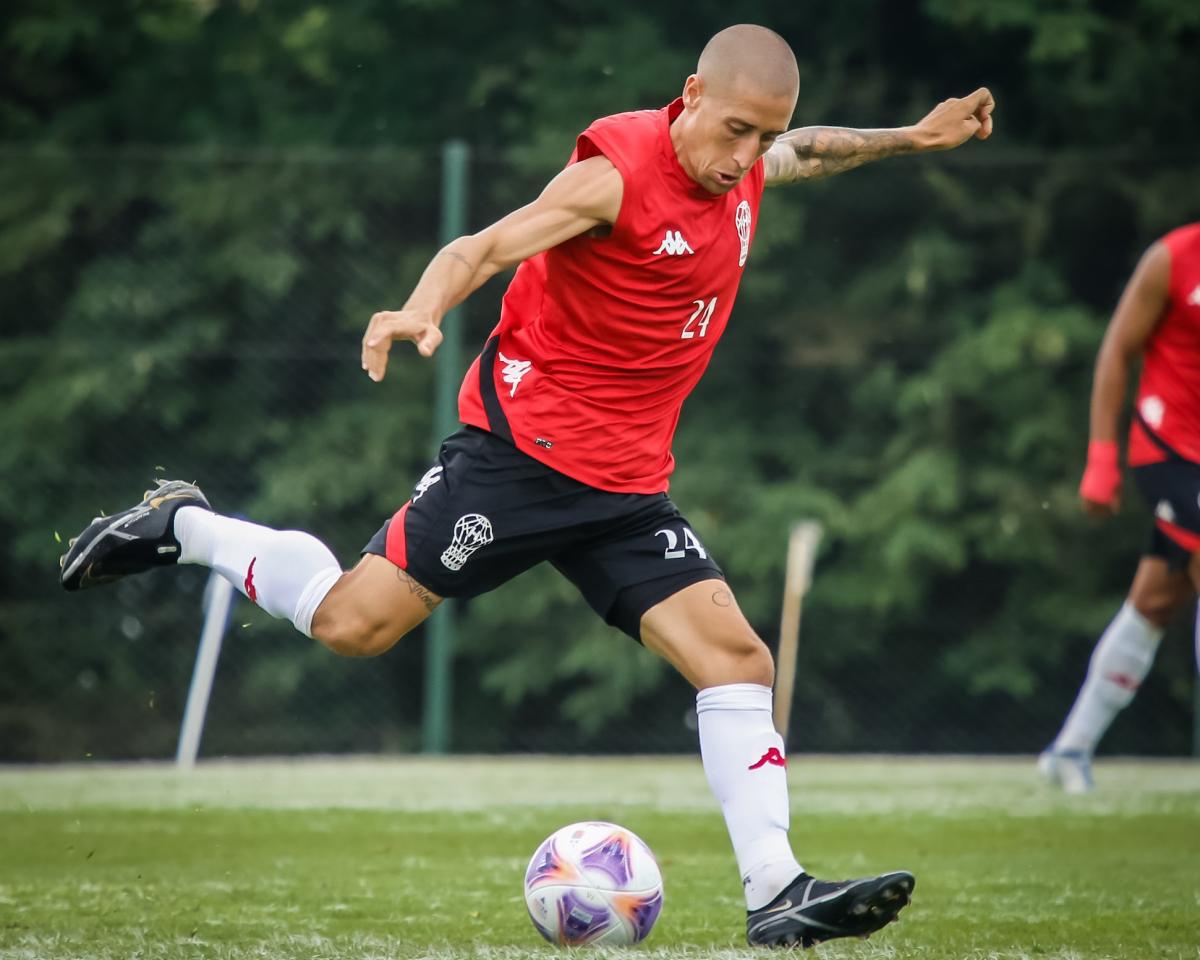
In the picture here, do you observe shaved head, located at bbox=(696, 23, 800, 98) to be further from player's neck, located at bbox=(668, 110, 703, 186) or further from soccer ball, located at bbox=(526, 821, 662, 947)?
soccer ball, located at bbox=(526, 821, 662, 947)

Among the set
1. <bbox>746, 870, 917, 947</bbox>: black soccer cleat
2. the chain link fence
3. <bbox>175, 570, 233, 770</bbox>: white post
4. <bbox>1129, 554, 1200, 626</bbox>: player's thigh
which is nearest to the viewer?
<bbox>746, 870, 917, 947</bbox>: black soccer cleat

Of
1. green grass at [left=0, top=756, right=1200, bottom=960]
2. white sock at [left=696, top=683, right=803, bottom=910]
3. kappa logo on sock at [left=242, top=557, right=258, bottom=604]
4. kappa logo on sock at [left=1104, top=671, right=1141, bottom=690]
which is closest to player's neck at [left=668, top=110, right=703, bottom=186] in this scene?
white sock at [left=696, top=683, right=803, bottom=910]

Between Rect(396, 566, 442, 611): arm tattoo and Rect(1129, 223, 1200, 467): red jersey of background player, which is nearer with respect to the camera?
Rect(396, 566, 442, 611): arm tattoo

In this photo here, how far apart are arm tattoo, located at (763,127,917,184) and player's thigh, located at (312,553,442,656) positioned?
1.29 meters

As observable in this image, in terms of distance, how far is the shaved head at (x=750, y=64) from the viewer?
3.59 m

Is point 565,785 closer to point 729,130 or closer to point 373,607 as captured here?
point 373,607

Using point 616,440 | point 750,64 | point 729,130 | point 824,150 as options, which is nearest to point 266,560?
point 616,440

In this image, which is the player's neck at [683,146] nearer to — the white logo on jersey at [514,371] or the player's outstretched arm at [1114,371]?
the white logo on jersey at [514,371]

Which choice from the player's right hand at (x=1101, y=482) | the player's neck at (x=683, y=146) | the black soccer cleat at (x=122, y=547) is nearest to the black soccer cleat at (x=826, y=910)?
the player's neck at (x=683, y=146)

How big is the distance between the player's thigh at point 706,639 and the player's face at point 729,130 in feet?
2.92

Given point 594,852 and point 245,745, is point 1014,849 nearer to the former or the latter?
point 594,852

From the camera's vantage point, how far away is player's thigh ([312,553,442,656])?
3.89 meters

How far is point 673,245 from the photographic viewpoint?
3.69 m

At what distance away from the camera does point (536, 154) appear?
33.1ft
